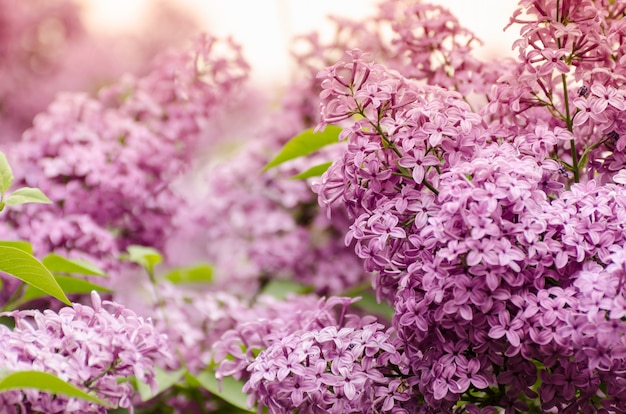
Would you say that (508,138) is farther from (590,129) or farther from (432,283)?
(432,283)

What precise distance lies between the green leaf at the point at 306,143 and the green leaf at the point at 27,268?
26cm

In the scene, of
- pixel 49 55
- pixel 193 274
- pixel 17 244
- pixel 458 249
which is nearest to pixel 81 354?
pixel 17 244

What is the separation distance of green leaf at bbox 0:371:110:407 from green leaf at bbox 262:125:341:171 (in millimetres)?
351

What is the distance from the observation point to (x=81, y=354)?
57 cm

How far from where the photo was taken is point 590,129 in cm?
66

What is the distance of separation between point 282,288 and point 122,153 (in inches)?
14.0

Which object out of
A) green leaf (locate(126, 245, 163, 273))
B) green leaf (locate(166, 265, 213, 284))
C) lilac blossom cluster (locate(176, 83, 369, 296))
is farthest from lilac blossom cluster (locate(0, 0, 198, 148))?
green leaf (locate(126, 245, 163, 273))

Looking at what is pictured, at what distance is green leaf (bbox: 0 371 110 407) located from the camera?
50 cm

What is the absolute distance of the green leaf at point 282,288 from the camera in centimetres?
119

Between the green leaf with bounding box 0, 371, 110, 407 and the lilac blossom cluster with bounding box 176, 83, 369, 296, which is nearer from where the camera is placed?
the green leaf with bounding box 0, 371, 110, 407

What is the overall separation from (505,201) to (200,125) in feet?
1.96

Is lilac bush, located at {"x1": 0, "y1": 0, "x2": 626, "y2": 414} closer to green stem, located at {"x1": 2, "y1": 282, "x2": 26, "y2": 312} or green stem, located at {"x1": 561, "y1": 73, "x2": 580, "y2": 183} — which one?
green stem, located at {"x1": 561, "y1": 73, "x2": 580, "y2": 183}

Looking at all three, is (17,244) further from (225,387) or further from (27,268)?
(225,387)

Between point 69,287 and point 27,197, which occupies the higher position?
point 27,197
